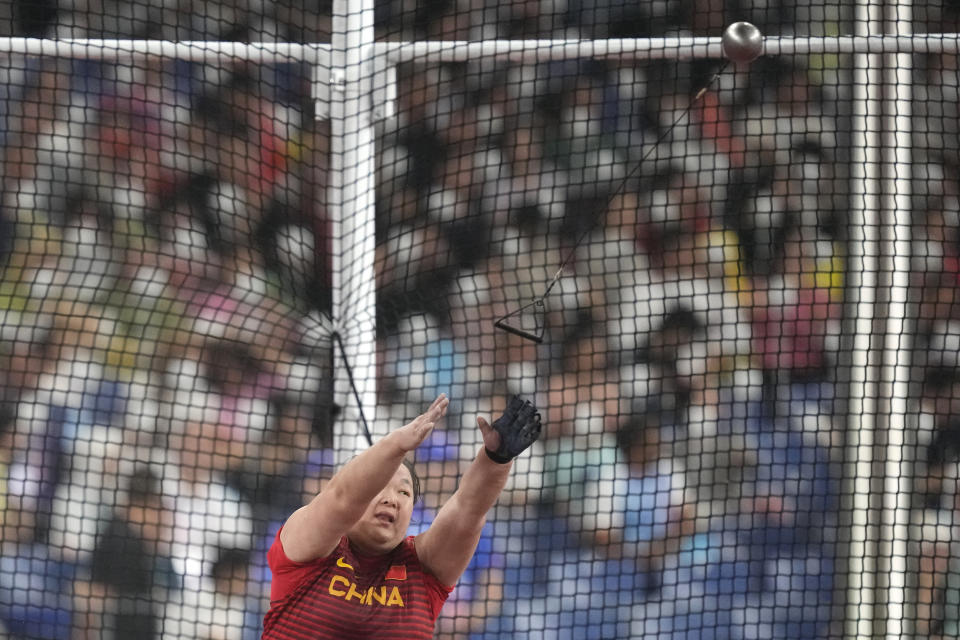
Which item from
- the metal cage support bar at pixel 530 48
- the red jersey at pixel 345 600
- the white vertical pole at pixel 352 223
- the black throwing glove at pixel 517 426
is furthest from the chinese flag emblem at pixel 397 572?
the metal cage support bar at pixel 530 48

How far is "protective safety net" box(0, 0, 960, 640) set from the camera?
2.73m

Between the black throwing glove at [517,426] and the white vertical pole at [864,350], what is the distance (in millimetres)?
990

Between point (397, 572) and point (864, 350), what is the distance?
1.07 metres

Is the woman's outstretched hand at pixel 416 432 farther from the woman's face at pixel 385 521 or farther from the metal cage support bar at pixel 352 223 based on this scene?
the metal cage support bar at pixel 352 223

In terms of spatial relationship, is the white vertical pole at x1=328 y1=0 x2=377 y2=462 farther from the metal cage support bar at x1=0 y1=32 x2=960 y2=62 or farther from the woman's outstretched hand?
the woman's outstretched hand

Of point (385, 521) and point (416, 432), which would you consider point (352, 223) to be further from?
point (416, 432)

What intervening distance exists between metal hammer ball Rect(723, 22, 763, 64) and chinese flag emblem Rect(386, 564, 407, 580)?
0.95 metres

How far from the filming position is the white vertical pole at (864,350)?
87.0 inches

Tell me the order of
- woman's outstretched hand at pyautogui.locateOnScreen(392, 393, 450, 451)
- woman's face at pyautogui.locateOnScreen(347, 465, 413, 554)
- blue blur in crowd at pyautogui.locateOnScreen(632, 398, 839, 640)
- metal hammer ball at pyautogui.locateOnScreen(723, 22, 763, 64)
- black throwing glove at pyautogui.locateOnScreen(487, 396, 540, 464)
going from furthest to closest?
1. blue blur in crowd at pyautogui.locateOnScreen(632, 398, 839, 640)
2. metal hammer ball at pyautogui.locateOnScreen(723, 22, 763, 64)
3. woman's face at pyautogui.locateOnScreen(347, 465, 413, 554)
4. black throwing glove at pyautogui.locateOnScreen(487, 396, 540, 464)
5. woman's outstretched hand at pyautogui.locateOnScreen(392, 393, 450, 451)

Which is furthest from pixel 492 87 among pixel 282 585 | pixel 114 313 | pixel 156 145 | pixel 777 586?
pixel 282 585

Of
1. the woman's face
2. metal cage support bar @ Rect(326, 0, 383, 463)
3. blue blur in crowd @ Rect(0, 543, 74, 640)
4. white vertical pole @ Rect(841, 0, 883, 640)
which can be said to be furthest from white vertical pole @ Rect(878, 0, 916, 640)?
blue blur in crowd @ Rect(0, 543, 74, 640)

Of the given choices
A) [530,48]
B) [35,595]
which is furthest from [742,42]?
[35,595]

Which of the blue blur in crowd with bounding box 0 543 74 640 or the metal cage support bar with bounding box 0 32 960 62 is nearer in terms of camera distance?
the metal cage support bar with bounding box 0 32 960 62

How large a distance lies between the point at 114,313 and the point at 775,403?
5.26ft
